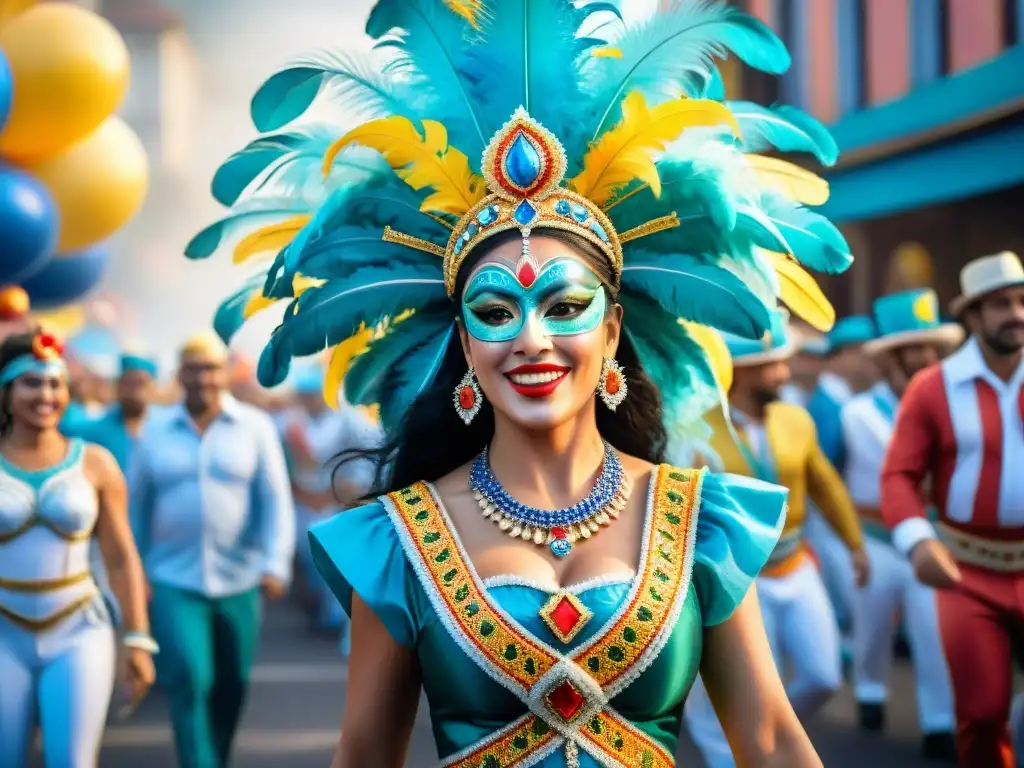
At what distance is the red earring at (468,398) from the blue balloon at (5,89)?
4.38 m

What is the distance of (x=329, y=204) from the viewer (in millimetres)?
3178

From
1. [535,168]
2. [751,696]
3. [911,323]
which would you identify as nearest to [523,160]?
[535,168]

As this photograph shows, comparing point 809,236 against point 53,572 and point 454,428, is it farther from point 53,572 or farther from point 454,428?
point 53,572

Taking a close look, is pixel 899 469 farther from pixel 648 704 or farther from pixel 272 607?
pixel 272 607

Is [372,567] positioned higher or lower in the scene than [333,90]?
lower

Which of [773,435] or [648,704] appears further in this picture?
[773,435]

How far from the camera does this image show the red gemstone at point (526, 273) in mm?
3033

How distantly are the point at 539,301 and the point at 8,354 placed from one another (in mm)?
3363

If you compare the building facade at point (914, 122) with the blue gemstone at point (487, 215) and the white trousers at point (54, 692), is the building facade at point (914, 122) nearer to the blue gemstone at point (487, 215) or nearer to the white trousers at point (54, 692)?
the white trousers at point (54, 692)

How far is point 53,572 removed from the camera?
5.56 m

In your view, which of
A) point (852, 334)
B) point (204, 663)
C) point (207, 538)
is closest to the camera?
point (204, 663)

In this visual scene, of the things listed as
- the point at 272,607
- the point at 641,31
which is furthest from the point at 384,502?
the point at 272,607

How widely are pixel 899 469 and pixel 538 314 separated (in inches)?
133

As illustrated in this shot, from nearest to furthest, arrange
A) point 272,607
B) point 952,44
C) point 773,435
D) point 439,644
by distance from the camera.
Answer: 1. point 439,644
2. point 773,435
3. point 272,607
4. point 952,44
